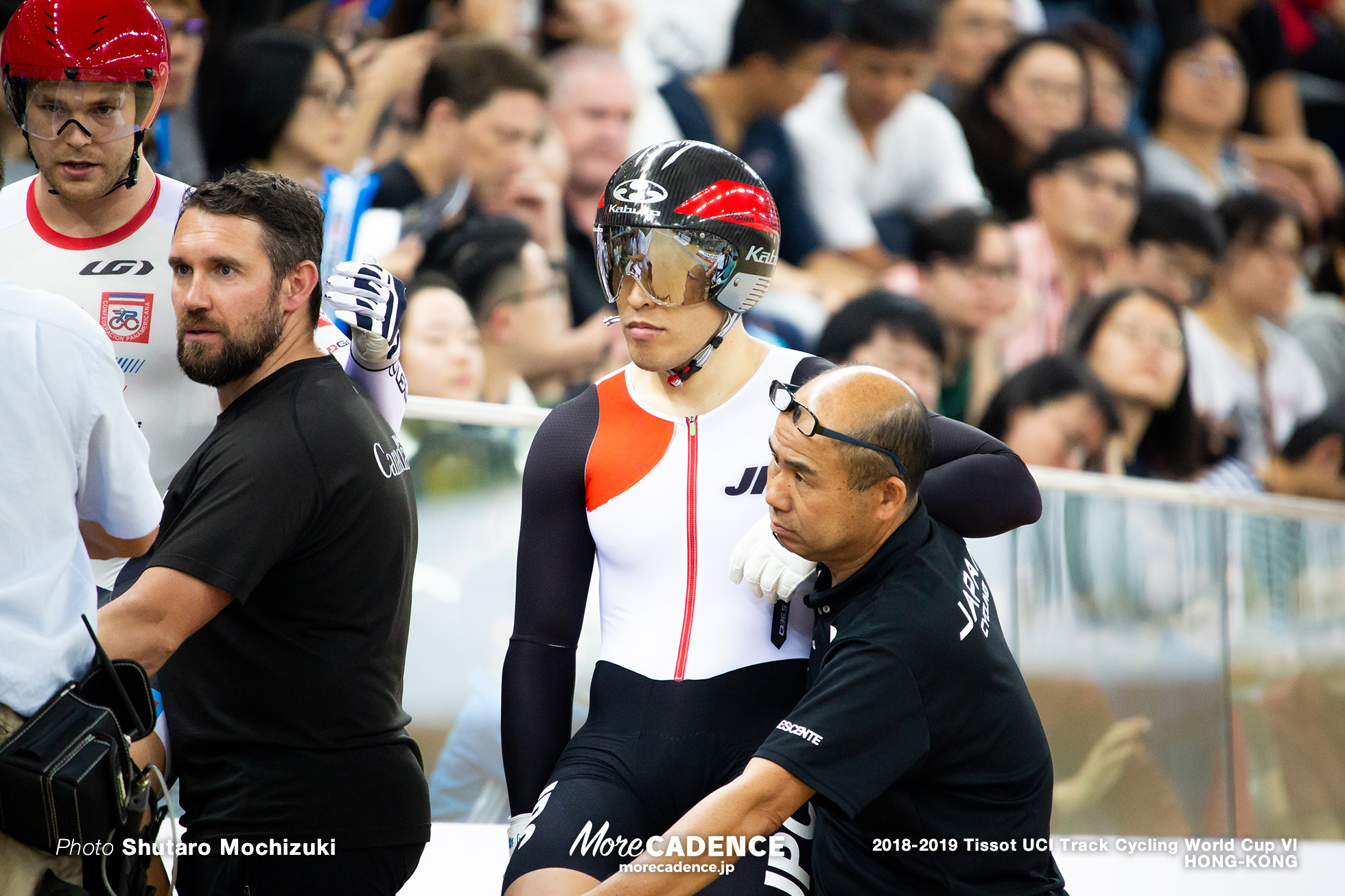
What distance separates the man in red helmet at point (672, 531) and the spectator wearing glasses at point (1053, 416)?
3.99 meters

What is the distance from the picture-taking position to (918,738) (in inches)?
91.0

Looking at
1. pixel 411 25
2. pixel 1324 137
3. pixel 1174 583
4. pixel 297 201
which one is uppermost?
pixel 297 201

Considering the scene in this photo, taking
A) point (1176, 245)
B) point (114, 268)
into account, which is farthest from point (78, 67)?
point (1176, 245)

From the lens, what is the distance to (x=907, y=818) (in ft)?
7.91

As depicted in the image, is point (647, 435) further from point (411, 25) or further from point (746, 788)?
point (411, 25)

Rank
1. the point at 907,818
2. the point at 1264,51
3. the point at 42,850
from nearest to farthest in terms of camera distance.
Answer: the point at 42,850 → the point at 907,818 → the point at 1264,51

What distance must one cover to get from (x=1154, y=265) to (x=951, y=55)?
5.65ft

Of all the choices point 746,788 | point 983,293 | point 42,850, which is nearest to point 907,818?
point 746,788

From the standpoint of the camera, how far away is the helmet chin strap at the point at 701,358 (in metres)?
2.85

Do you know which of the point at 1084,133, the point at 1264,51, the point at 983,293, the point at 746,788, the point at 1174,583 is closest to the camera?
the point at 746,788

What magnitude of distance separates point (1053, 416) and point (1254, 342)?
2.87 m

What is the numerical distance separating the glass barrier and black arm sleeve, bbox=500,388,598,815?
1231mm

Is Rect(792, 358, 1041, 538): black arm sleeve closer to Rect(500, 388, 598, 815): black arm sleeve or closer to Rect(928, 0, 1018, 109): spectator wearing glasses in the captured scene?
Rect(500, 388, 598, 815): black arm sleeve

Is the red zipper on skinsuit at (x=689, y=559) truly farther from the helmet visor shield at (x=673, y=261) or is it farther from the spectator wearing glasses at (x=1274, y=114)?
the spectator wearing glasses at (x=1274, y=114)
